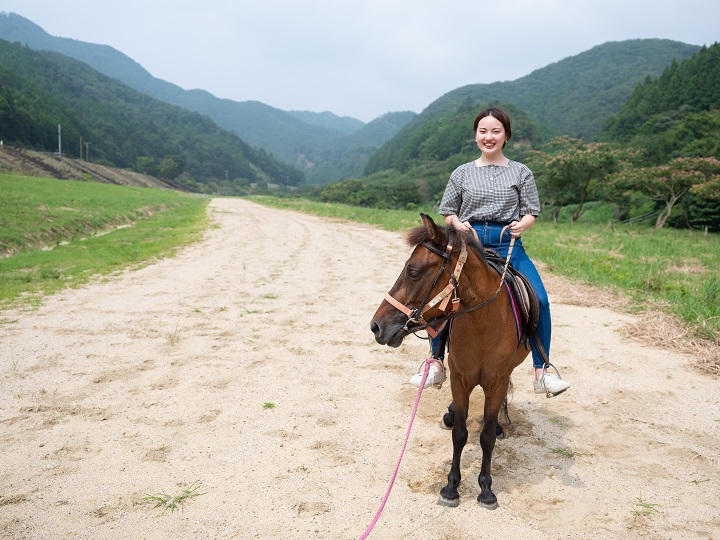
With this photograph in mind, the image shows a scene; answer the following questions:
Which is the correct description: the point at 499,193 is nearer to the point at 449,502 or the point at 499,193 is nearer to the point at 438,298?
the point at 438,298

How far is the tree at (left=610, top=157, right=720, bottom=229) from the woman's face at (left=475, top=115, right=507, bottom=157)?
1245 inches

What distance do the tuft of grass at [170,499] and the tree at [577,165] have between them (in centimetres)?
4072

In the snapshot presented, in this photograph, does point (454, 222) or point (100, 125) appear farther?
point (100, 125)

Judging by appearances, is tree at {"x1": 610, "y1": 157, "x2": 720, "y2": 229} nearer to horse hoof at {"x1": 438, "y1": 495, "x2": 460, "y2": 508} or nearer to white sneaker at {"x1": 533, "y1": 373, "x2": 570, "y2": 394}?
white sneaker at {"x1": 533, "y1": 373, "x2": 570, "y2": 394}

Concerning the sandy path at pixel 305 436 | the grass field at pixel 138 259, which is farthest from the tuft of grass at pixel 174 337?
the grass field at pixel 138 259

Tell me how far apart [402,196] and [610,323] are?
247ft

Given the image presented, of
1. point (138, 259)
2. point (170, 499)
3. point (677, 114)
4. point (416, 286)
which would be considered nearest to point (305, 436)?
point (170, 499)

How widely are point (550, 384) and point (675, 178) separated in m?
34.4

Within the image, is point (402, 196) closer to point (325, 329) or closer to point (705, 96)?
point (705, 96)

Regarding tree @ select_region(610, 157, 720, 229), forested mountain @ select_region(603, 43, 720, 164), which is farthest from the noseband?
forested mountain @ select_region(603, 43, 720, 164)

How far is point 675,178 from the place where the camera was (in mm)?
29984

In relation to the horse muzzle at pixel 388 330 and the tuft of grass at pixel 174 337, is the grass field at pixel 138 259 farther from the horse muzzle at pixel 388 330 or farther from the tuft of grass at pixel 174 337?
the horse muzzle at pixel 388 330

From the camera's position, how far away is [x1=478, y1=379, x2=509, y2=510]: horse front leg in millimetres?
3190

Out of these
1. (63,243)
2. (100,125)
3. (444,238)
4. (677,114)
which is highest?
(100,125)
